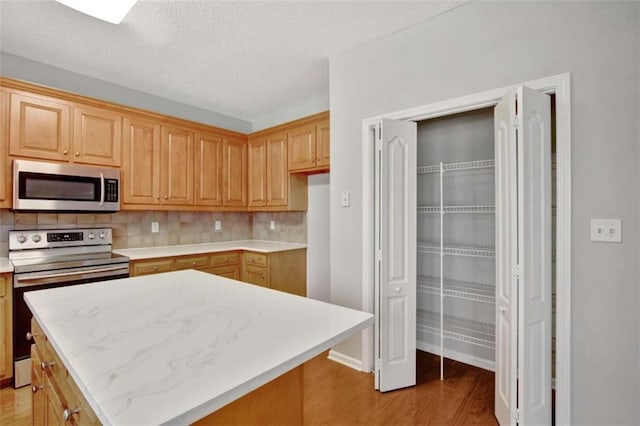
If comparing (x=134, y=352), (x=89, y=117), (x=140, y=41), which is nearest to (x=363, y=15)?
(x=140, y=41)

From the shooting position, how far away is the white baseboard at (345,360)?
2507 millimetres

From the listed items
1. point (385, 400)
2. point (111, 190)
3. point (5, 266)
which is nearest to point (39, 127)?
point (111, 190)

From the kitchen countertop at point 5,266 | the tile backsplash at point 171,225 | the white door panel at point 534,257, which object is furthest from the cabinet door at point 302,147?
the kitchen countertop at point 5,266

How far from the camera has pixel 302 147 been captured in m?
3.50

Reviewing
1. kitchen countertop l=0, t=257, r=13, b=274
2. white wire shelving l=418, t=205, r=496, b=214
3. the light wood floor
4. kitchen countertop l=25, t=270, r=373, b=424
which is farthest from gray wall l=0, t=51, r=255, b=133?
white wire shelving l=418, t=205, r=496, b=214

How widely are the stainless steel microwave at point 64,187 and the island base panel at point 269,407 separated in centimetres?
266

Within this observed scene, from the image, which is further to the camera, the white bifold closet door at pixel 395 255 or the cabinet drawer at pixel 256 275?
the cabinet drawer at pixel 256 275

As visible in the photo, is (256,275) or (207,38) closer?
(207,38)

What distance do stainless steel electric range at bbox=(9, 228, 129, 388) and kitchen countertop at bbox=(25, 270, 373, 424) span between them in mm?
1122

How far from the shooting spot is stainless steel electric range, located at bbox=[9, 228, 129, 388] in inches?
88.6

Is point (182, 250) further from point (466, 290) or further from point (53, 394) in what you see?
point (466, 290)

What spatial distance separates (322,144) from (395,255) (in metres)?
1.58

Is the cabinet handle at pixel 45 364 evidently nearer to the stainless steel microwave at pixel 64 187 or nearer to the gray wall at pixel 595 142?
the stainless steel microwave at pixel 64 187

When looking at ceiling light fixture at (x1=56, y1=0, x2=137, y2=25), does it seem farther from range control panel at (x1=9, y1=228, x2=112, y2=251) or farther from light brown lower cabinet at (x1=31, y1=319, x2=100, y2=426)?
range control panel at (x1=9, y1=228, x2=112, y2=251)
